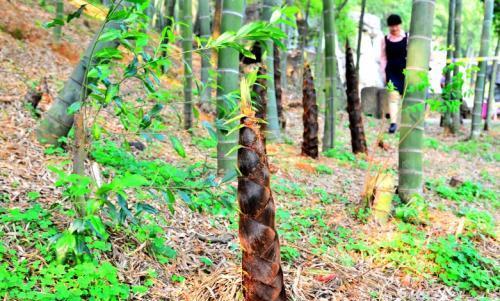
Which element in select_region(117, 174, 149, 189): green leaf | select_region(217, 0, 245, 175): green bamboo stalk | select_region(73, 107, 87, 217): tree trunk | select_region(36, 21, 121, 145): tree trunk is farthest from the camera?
select_region(217, 0, 245, 175): green bamboo stalk

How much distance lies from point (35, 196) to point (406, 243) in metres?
2.50

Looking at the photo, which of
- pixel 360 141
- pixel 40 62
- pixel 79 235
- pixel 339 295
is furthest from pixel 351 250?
pixel 40 62

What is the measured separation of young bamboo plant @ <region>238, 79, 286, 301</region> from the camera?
6.57 ft

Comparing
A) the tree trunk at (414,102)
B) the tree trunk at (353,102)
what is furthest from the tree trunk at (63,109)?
the tree trunk at (353,102)

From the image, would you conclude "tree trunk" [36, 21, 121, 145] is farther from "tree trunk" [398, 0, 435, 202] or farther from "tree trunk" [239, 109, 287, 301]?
"tree trunk" [398, 0, 435, 202]

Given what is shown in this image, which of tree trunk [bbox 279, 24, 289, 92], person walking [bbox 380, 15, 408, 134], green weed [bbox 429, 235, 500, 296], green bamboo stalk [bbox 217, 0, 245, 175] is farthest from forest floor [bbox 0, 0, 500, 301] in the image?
tree trunk [bbox 279, 24, 289, 92]

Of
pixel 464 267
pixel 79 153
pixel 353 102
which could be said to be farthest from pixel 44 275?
pixel 353 102

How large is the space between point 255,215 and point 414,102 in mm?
2473

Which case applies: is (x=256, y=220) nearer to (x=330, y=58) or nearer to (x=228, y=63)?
(x=228, y=63)

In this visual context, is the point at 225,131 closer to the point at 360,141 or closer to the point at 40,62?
the point at 360,141

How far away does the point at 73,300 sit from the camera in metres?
1.94

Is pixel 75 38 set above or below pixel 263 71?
above

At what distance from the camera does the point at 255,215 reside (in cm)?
200

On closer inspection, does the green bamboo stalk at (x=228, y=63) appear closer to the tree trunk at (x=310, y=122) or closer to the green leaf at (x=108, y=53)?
the green leaf at (x=108, y=53)
